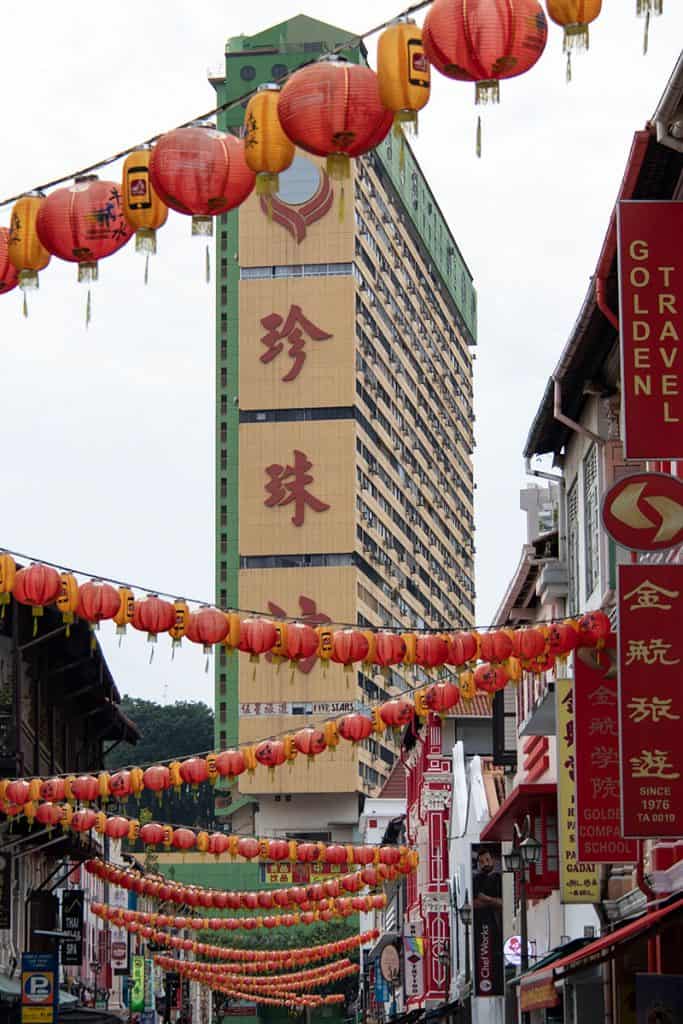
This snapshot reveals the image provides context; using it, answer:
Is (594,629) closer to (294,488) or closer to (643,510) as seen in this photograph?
(643,510)

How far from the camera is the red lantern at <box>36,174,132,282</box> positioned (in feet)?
47.2

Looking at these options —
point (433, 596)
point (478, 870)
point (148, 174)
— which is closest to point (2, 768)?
point (478, 870)

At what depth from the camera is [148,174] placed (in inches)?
555

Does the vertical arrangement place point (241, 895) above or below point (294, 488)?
below

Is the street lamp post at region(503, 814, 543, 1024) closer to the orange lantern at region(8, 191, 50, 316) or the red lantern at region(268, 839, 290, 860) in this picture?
the red lantern at region(268, 839, 290, 860)

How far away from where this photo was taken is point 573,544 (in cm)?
2942

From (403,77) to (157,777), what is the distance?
2196 centimetres

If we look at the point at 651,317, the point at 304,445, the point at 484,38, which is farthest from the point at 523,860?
the point at 304,445

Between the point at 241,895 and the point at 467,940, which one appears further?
the point at 241,895

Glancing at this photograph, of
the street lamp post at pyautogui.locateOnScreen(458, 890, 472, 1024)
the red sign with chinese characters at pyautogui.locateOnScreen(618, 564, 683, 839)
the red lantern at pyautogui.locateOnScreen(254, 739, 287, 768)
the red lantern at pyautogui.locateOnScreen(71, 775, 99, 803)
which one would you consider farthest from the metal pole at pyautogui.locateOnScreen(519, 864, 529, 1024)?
the red sign with chinese characters at pyautogui.locateOnScreen(618, 564, 683, 839)

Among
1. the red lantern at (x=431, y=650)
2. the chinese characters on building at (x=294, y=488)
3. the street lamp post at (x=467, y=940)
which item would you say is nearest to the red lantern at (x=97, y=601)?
the red lantern at (x=431, y=650)

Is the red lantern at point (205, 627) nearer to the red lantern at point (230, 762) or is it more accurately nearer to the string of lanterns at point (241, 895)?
the red lantern at point (230, 762)

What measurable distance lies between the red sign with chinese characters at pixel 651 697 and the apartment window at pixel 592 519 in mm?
10141

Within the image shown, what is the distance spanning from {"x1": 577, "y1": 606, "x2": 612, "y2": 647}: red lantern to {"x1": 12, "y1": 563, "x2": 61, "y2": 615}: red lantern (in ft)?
20.3
